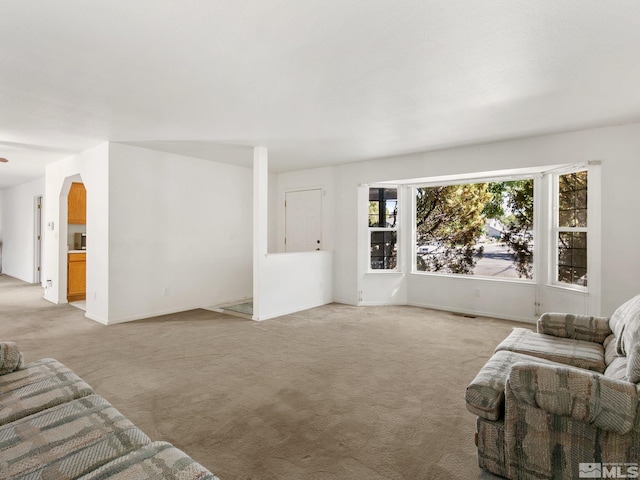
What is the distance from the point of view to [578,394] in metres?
1.65

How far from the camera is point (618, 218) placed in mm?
4094

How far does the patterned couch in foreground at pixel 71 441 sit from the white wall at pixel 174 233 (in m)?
3.56

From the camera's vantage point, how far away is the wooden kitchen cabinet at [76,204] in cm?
681

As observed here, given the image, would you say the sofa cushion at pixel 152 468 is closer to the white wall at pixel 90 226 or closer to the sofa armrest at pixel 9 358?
the sofa armrest at pixel 9 358

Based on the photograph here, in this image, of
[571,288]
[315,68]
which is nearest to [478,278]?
[571,288]

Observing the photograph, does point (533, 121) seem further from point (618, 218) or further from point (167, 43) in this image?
point (167, 43)

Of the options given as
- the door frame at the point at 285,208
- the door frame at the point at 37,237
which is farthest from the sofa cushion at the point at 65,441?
the door frame at the point at 37,237

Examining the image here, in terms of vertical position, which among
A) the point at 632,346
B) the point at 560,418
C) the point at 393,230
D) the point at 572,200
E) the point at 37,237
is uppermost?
the point at 572,200

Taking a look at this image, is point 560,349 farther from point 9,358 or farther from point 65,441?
point 9,358

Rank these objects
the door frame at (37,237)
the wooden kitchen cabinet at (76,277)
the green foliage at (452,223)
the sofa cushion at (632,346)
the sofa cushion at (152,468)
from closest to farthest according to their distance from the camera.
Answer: the sofa cushion at (152,468) → the sofa cushion at (632,346) → the green foliage at (452,223) → the wooden kitchen cabinet at (76,277) → the door frame at (37,237)

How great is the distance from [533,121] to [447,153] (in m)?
1.46

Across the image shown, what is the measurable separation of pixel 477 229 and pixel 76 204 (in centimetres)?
746

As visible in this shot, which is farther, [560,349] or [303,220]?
[303,220]
